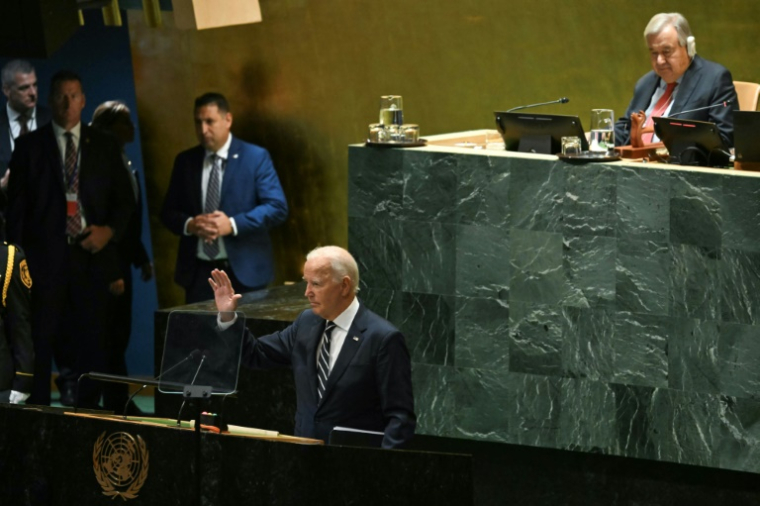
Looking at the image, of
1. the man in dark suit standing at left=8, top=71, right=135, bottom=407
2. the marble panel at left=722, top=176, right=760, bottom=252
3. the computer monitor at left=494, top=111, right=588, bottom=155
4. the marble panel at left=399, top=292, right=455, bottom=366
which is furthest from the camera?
the man in dark suit standing at left=8, top=71, right=135, bottom=407

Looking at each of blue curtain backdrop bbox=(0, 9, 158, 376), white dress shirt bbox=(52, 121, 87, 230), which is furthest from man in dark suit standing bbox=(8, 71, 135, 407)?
blue curtain backdrop bbox=(0, 9, 158, 376)

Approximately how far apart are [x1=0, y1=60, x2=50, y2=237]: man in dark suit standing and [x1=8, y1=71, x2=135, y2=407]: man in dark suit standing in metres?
0.45

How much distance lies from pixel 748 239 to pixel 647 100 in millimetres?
1511

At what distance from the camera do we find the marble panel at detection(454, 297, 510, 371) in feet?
19.8

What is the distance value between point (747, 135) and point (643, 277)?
2.26 feet

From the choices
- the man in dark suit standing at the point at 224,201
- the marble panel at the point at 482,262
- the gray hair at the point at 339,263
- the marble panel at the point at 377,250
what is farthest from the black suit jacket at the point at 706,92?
the man in dark suit standing at the point at 224,201

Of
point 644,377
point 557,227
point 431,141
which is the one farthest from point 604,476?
point 431,141

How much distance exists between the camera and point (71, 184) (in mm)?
8047

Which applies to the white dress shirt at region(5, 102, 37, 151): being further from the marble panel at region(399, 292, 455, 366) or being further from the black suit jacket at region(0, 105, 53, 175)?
the marble panel at region(399, 292, 455, 366)

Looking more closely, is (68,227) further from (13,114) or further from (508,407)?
(508,407)

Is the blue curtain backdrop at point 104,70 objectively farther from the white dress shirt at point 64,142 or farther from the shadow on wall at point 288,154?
the white dress shirt at point 64,142

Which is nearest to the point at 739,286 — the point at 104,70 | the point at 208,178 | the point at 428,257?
the point at 428,257

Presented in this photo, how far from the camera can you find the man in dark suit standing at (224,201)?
807cm

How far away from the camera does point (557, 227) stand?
590 cm
